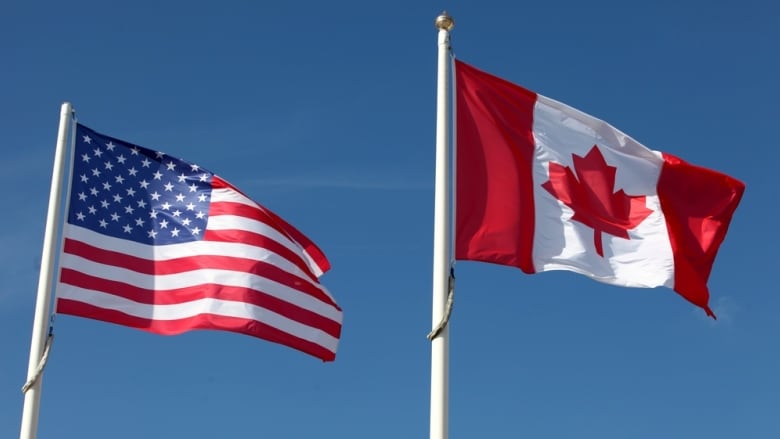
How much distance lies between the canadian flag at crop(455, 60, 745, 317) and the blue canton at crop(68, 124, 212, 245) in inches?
230

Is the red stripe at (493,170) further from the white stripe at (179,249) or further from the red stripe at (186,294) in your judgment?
the white stripe at (179,249)

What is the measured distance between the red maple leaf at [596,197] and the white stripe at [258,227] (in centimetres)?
512

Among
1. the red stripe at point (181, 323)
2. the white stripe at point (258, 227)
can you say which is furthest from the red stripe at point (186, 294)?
the white stripe at point (258, 227)

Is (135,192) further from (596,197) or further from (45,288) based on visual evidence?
(596,197)

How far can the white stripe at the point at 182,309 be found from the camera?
67.5 feet

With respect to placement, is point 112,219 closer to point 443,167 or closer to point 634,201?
point 443,167

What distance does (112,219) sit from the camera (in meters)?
21.6

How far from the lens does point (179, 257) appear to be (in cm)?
2162

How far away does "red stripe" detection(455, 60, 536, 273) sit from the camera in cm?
1809

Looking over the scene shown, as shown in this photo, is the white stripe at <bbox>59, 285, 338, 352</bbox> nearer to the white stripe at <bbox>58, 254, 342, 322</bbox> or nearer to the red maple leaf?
the white stripe at <bbox>58, 254, 342, 322</bbox>

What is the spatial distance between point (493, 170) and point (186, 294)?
5.95 metres

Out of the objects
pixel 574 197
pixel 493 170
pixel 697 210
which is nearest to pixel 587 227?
pixel 574 197

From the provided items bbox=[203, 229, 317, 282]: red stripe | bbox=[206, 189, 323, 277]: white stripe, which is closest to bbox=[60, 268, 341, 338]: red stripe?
bbox=[203, 229, 317, 282]: red stripe

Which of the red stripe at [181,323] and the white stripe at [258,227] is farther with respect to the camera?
the white stripe at [258,227]
